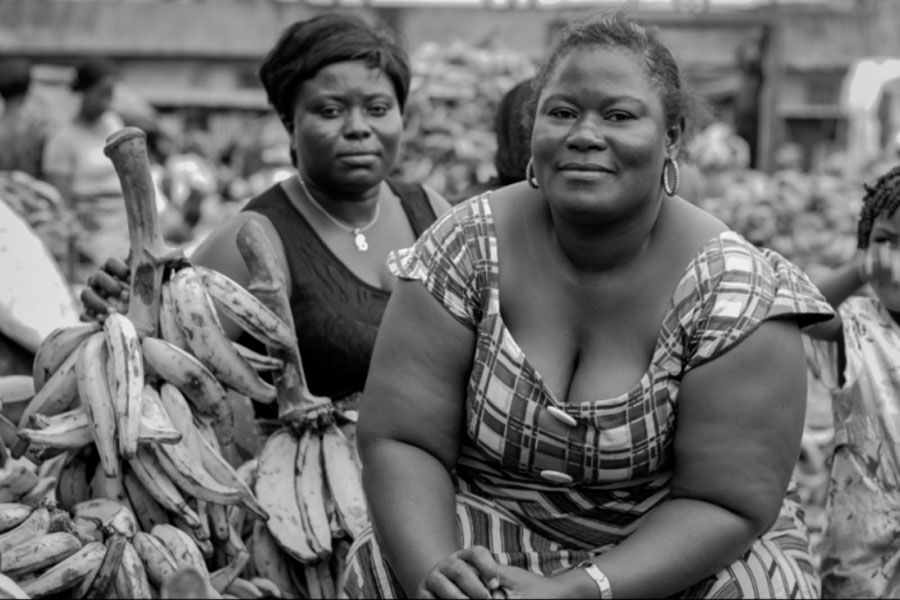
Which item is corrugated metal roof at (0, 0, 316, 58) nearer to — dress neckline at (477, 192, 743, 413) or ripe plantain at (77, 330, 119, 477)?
ripe plantain at (77, 330, 119, 477)

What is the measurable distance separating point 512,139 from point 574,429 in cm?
153

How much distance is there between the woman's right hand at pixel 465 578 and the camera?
1983 mm

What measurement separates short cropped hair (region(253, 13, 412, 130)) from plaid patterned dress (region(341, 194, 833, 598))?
1012 millimetres

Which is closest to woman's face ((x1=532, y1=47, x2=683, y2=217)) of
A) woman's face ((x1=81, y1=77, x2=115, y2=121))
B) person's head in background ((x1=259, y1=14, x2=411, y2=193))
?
person's head in background ((x1=259, y1=14, x2=411, y2=193))

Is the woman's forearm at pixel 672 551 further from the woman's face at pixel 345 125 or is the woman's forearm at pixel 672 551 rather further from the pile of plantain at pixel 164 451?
the woman's face at pixel 345 125

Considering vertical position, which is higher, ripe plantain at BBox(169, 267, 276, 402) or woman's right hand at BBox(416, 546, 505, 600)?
ripe plantain at BBox(169, 267, 276, 402)

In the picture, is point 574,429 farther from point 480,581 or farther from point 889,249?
point 889,249

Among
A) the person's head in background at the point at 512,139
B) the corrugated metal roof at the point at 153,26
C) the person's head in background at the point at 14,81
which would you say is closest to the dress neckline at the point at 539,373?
the person's head in background at the point at 512,139

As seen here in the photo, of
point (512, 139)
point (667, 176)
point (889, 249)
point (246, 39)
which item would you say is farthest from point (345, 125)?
point (246, 39)

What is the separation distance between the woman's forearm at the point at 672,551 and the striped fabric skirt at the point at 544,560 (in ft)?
0.21

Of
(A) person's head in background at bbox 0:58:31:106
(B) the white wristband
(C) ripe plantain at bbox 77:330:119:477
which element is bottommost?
(B) the white wristband

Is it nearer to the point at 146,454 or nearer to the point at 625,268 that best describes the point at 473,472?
the point at 625,268

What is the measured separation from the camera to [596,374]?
7.42 ft

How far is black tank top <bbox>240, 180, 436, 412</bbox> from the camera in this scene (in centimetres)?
318
